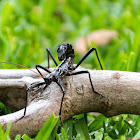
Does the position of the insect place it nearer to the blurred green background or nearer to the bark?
the bark

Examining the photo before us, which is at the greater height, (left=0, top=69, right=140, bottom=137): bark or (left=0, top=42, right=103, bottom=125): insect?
(left=0, top=42, right=103, bottom=125): insect

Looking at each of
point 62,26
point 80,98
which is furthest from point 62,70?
point 62,26

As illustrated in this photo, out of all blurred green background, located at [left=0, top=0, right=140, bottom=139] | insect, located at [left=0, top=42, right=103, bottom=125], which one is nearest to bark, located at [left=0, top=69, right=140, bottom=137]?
insect, located at [left=0, top=42, right=103, bottom=125]

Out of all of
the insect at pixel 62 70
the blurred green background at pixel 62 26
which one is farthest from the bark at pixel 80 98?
the blurred green background at pixel 62 26

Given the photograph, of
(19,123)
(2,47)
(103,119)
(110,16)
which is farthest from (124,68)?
(110,16)

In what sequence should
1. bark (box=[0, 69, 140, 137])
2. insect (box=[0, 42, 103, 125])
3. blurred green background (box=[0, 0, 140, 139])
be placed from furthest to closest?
1. blurred green background (box=[0, 0, 140, 139])
2. insect (box=[0, 42, 103, 125])
3. bark (box=[0, 69, 140, 137])

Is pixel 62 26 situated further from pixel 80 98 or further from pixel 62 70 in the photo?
pixel 80 98

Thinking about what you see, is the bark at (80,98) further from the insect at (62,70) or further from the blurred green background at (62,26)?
the blurred green background at (62,26)
